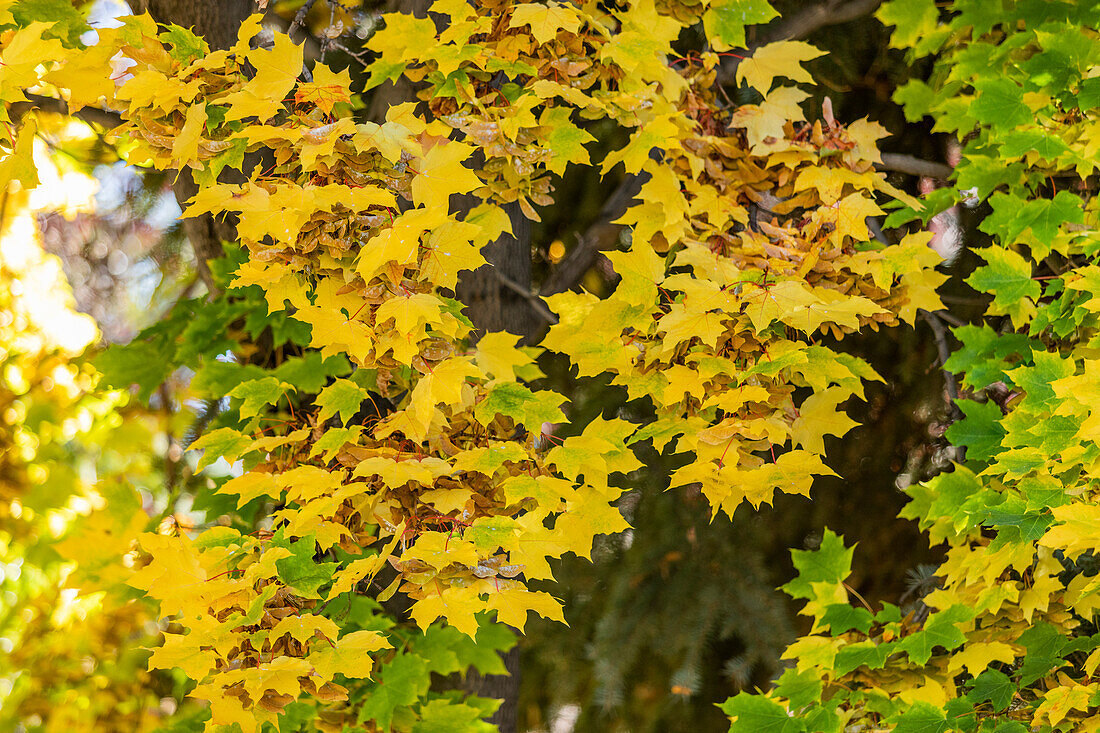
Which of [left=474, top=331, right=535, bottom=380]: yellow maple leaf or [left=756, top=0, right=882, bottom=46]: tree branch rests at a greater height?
[left=756, top=0, right=882, bottom=46]: tree branch

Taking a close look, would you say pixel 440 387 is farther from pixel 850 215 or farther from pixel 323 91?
pixel 850 215

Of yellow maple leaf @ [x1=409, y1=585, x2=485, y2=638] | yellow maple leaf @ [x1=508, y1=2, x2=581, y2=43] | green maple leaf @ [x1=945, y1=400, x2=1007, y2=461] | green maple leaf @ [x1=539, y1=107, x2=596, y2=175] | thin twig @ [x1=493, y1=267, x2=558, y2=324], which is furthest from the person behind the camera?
thin twig @ [x1=493, y1=267, x2=558, y2=324]

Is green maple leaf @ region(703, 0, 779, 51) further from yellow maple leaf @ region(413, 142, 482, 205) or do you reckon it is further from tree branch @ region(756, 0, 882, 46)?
yellow maple leaf @ region(413, 142, 482, 205)

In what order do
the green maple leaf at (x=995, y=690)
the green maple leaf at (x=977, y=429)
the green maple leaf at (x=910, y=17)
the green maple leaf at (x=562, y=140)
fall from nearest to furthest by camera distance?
the green maple leaf at (x=562, y=140), the green maple leaf at (x=995, y=690), the green maple leaf at (x=977, y=429), the green maple leaf at (x=910, y=17)

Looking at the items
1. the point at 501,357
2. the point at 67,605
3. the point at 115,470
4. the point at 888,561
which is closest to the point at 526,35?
the point at 501,357

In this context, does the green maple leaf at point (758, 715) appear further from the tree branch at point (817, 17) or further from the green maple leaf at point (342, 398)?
the tree branch at point (817, 17)

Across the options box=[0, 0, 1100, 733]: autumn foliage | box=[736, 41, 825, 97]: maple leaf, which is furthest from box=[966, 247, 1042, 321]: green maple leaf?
box=[736, 41, 825, 97]: maple leaf

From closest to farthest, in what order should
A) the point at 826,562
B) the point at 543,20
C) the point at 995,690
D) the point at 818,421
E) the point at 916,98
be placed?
the point at 543,20 → the point at 818,421 → the point at 995,690 → the point at 826,562 → the point at 916,98

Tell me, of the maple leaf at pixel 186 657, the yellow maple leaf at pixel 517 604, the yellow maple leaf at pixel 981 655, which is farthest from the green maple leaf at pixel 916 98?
the maple leaf at pixel 186 657

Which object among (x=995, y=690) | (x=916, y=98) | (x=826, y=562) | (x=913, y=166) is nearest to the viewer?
(x=995, y=690)

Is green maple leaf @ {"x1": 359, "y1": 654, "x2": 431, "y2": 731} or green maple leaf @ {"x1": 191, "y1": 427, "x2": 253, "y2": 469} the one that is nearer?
green maple leaf @ {"x1": 191, "y1": 427, "x2": 253, "y2": 469}

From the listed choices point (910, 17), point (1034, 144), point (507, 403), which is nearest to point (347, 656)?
point (507, 403)

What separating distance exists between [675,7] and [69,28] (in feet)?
3.83

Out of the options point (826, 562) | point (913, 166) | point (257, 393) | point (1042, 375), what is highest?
point (913, 166)
